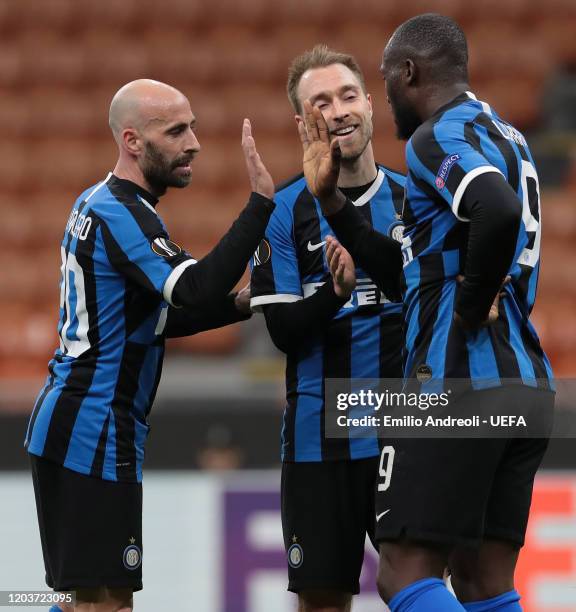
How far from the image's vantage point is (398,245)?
333 centimetres

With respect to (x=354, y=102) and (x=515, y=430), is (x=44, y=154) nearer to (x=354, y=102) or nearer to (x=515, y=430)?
(x=354, y=102)

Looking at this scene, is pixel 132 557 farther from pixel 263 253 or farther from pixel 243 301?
pixel 263 253

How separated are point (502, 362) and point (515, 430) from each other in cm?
16

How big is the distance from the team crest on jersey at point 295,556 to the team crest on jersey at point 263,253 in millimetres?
847

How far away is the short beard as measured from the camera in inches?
139

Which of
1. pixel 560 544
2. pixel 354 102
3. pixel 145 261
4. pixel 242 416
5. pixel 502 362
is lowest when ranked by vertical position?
pixel 560 544

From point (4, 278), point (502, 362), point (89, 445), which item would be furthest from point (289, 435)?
point (4, 278)

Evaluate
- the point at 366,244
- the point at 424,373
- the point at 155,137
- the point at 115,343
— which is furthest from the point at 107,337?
the point at 424,373

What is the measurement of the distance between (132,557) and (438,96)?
1537mm

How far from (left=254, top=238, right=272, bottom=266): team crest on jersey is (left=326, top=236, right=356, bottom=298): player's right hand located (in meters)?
0.31

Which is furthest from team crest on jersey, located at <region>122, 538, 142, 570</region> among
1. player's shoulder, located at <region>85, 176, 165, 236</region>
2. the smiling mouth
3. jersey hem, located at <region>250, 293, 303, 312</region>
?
the smiling mouth

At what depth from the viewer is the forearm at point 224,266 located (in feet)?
10.7

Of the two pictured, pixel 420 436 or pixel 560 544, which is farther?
pixel 560 544

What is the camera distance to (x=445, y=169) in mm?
2748
